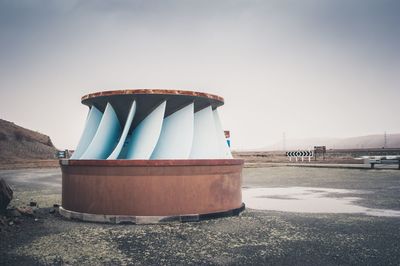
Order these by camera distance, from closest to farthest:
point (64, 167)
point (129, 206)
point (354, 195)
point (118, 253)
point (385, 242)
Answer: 1. point (118, 253)
2. point (385, 242)
3. point (129, 206)
4. point (64, 167)
5. point (354, 195)

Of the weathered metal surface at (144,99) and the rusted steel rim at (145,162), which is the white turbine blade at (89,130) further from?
the rusted steel rim at (145,162)

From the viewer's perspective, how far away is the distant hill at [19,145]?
208 feet

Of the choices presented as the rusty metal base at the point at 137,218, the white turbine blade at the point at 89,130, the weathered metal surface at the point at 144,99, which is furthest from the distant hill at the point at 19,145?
the rusty metal base at the point at 137,218

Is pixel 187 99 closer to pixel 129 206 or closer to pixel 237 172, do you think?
pixel 237 172

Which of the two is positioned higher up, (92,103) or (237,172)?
(92,103)

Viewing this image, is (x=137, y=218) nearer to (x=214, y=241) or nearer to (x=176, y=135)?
(x=214, y=241)

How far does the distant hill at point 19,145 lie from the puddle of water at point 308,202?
59589 mm

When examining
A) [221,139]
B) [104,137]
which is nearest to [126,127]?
[104,137]

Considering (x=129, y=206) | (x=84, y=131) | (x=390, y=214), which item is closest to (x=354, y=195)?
(x=390, y=214)

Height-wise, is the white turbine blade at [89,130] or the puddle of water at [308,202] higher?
the white turbine blade at [89,130]

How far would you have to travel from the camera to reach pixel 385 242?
17.9ft

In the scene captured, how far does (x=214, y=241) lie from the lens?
18.2 ft

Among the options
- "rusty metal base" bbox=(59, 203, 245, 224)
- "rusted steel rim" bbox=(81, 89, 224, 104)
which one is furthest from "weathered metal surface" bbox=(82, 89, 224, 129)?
"rusty metal base" bbox=(59, 203, 245, 224)

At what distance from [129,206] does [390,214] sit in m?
6.06
